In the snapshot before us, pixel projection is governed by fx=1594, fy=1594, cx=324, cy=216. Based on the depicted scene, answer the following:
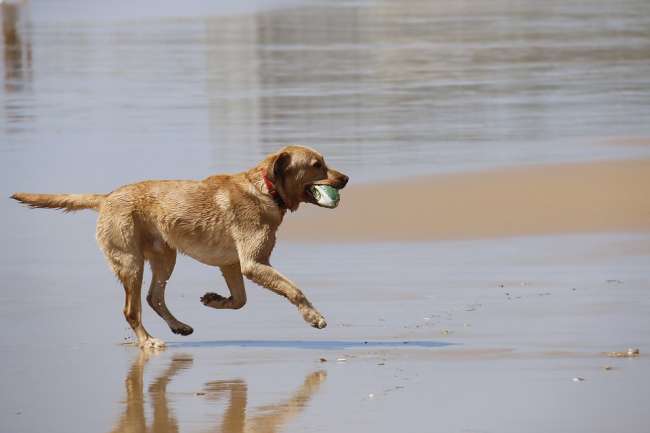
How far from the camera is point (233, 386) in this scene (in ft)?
28.0

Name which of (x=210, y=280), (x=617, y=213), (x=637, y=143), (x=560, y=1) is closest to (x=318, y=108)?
(x=637, y=143)

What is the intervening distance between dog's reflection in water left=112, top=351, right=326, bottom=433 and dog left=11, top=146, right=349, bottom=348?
3.46 feet

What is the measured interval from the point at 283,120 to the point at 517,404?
13.4 m

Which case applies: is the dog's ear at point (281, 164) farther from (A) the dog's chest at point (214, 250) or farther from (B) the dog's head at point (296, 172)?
(A) the dog's chest at point (214, 250)

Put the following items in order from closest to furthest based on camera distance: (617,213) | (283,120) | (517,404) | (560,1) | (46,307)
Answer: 1. (517,404)
2. (46,307)
3. (617,213)
4. (283,120)
5. (560,1)

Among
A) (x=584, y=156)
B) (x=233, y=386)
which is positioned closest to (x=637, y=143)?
(x=584, y=156)

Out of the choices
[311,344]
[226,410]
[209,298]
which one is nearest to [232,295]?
[209,298]

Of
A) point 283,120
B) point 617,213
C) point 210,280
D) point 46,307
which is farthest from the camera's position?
point 283,120

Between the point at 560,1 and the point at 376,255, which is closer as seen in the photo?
the point at 376,255

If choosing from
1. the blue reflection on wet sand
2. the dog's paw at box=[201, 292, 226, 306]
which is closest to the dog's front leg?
the blue reflection on wet sand

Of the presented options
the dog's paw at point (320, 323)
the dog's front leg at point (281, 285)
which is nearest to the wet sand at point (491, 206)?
the dog's front leg at point (281, 285)

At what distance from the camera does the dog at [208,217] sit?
10.0 m

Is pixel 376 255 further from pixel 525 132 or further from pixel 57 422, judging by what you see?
pixel 525 132

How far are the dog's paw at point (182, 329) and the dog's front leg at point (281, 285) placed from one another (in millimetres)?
530
